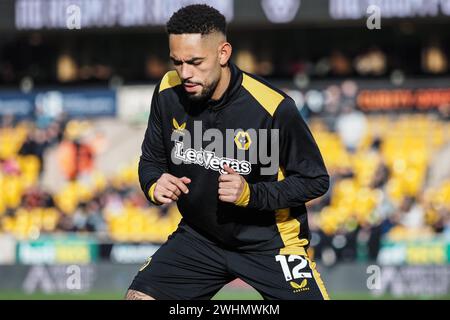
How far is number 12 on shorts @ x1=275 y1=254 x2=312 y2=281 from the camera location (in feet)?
20.5

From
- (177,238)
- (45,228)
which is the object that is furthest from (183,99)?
(45,228)

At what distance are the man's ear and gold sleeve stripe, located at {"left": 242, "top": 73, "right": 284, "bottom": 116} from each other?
0.82ft

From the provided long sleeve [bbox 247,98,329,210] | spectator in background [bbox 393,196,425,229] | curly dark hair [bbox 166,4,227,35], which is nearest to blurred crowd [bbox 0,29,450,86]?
spectator in background [bbox 393,196,425,229]

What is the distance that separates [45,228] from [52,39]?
527cm

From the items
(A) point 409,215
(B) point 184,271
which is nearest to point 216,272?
(B) point 184,271

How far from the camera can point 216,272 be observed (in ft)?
21.1

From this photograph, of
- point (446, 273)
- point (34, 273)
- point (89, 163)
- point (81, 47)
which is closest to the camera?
point (446, 273)

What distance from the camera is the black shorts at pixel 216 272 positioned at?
246 inches

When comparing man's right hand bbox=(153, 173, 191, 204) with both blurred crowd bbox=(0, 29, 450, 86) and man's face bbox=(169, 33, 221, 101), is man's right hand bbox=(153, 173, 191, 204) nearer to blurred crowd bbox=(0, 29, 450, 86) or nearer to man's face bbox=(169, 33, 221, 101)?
man's face bbox=(169, 33, 221, 101)

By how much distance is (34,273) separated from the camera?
1794 cm

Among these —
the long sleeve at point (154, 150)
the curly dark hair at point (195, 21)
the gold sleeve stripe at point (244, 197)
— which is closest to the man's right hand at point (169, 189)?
the gold sleeve stripe at point (244, 197)

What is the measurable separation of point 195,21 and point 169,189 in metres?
1.06

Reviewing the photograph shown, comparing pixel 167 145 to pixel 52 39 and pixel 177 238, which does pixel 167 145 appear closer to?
pixel 177 238

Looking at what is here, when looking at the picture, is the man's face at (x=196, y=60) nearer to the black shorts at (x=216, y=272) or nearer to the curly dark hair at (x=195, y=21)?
the curly dark hair at (x=195, y=21)
